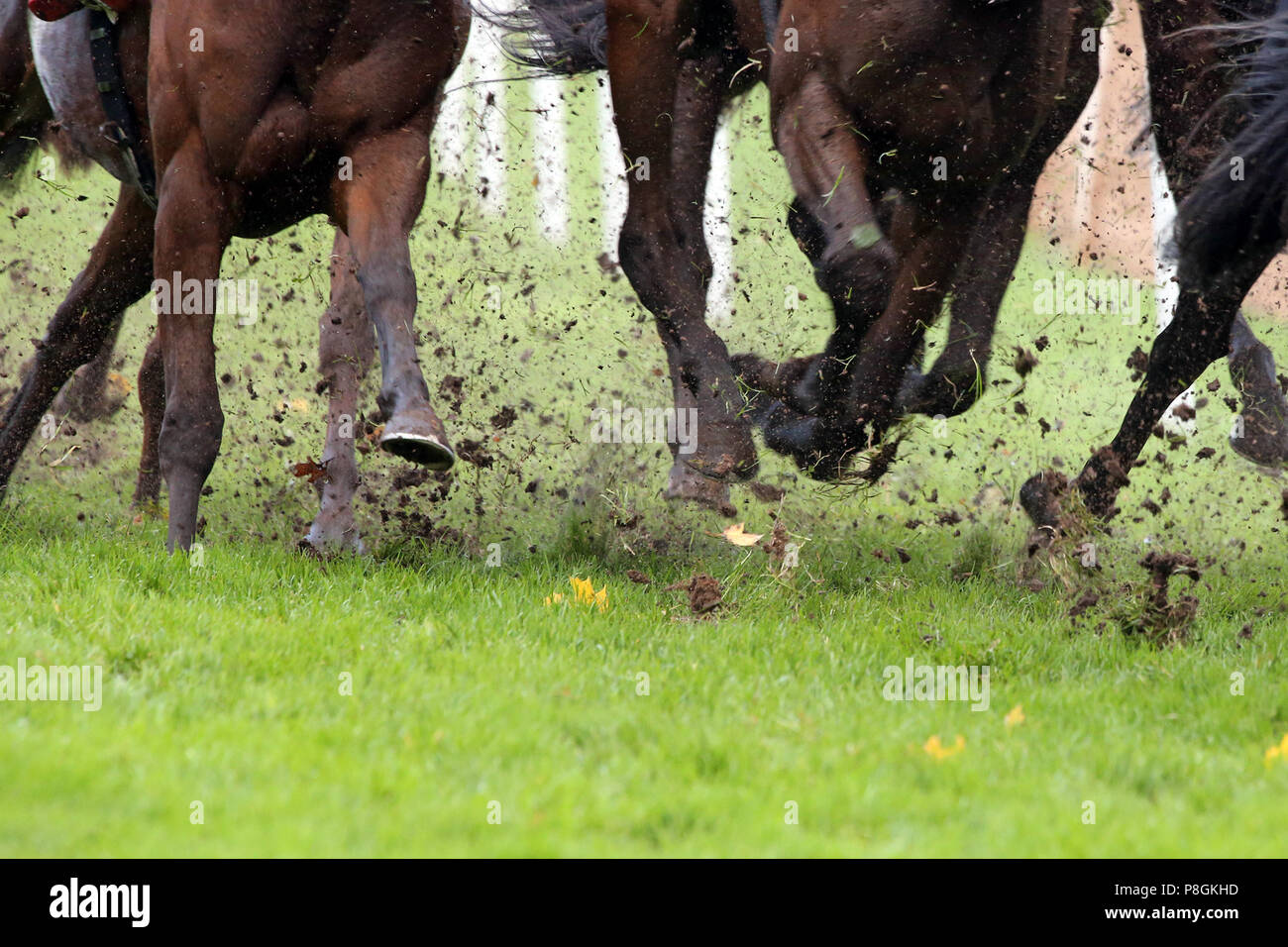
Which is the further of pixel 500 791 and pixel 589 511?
pixel 589 511

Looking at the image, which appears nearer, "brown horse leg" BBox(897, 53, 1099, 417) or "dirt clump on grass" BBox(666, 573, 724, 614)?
"dirt clump on grass" BBox(666, 573, 724, 614)

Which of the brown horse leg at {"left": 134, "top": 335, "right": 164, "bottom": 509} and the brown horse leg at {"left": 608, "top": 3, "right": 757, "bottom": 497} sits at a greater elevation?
the brown horse leg at {"left": 608, "top": 3, "right": 757, "bottom": 497}

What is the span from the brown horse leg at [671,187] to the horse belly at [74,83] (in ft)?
6.97

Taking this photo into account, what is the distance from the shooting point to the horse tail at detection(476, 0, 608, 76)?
629cm

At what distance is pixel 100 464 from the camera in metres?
6.54

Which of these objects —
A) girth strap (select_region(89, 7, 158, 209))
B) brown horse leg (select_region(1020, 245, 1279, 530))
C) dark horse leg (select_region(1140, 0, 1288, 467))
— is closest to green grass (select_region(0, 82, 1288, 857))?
brown horse leg (select_region(1020, 245, 1279, 530))

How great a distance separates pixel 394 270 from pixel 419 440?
0.74 m

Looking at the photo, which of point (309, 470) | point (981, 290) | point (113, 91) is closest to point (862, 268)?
point (981, 290)

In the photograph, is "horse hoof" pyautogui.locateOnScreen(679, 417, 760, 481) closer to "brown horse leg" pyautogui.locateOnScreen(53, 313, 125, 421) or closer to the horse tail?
the horse tail

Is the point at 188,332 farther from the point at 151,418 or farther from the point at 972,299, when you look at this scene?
the point at 972,299

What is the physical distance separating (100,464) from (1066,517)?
4.78 m

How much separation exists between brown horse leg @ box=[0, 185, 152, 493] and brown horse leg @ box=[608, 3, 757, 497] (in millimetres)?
2089

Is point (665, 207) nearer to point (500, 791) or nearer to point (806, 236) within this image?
point (806, 236)
